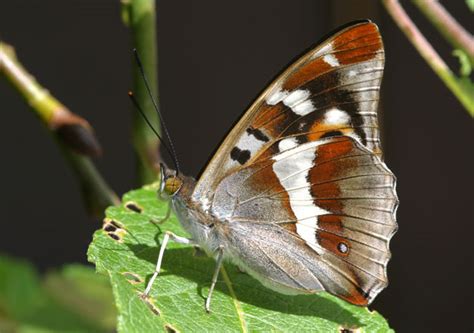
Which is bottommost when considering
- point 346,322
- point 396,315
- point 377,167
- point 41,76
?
point 396,315

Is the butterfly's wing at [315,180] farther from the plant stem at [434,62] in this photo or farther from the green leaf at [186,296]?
the plant stem at [434,62]

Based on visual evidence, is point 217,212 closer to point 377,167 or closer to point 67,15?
point 377,167

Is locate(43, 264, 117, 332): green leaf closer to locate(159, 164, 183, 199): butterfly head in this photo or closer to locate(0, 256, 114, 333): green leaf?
locate(0, 256, 114, 333): green leaf

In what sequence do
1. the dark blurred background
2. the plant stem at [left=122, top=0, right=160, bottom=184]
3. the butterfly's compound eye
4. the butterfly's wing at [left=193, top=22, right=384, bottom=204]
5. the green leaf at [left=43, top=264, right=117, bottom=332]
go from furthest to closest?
the dark blurred background, the green leaf at [left=43, top=264, right=117, bottom=332], the plant stem at [left=122, top=0, right=160, bottom=184], the butterfly's compound eye, the butterfly's wing at [left=193, top=22, right=384, bottom=204]

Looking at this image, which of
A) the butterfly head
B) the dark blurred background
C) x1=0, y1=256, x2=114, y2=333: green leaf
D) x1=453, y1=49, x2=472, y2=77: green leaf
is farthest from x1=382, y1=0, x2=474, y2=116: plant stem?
the dark blurred background

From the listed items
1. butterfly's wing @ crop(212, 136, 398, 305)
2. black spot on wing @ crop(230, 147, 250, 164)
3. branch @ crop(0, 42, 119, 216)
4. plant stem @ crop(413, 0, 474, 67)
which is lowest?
butterfly's wing @ crop(212, 136, 398, 305)

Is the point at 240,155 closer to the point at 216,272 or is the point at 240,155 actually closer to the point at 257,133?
the point at 257,133

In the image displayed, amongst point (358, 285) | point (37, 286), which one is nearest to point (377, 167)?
point (358, 285)
